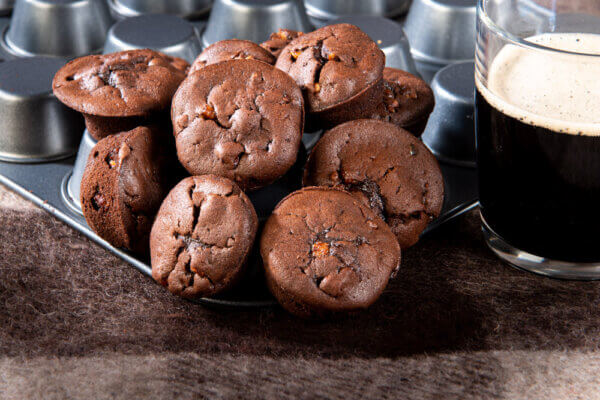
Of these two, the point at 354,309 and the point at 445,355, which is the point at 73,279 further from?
the point at 445,355

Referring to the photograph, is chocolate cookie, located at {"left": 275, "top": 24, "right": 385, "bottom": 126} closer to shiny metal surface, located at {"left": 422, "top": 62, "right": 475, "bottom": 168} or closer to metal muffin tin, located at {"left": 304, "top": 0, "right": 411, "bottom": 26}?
shiny metal surface, located at {"left": 422, "top": 62, "right": 475, "bottom": 168}

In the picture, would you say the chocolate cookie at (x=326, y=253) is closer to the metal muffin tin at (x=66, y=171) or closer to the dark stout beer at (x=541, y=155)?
the metal muffin tin at (x=66, y=171)

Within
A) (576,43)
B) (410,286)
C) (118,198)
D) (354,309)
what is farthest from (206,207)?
(576,43)

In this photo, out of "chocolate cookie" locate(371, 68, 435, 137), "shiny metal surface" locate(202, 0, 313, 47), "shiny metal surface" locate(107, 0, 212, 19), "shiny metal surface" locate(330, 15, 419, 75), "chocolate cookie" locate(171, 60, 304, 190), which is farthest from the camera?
"shiny metal surface" locate(107, 0, 212, 19)

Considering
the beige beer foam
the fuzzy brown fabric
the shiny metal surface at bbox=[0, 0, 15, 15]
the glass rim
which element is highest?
the glass rim

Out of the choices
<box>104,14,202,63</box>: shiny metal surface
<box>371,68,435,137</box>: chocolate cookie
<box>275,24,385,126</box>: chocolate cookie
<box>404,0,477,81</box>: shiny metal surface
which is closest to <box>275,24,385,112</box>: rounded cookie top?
<box>275,24,385,126</box>: chocolate cookie
